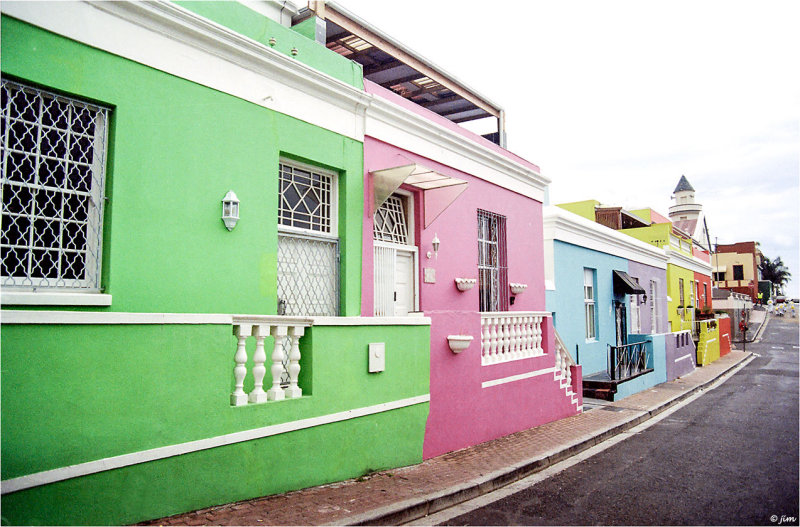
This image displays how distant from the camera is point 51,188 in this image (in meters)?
4.41

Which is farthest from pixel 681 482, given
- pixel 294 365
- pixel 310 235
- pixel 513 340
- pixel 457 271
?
pixel 310 235

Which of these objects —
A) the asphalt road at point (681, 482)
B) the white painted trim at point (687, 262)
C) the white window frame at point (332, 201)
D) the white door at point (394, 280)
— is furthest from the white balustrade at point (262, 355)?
the white painted trim at point (687, 262)

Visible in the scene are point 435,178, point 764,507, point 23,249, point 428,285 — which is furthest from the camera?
point 428,285

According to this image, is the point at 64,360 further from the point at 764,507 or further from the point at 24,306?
the point at 764,507

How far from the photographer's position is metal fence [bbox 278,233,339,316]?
6.39 m

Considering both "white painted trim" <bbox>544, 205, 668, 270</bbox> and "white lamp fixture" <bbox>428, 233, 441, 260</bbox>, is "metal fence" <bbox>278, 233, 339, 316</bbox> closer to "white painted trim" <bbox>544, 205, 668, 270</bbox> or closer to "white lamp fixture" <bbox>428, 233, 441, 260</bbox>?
"white lamp fixture" <bbox>428, 233, 441, 260</bbox>

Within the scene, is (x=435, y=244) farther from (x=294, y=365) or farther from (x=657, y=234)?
(x=657, y=234)

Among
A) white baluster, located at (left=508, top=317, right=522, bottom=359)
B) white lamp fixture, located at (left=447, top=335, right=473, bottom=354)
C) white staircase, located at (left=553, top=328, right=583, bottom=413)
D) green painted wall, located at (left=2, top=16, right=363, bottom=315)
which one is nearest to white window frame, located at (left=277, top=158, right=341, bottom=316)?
green painted wall, located at (left=2, top=16, right=363, bottom=315)

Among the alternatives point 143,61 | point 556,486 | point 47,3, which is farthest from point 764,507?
point 47,3

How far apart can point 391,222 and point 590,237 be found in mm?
8670

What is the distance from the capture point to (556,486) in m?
6.05

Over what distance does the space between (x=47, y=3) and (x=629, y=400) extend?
12512mm

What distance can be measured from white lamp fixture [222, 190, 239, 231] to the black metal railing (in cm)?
943

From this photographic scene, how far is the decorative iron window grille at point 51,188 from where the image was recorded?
4.23 meters
